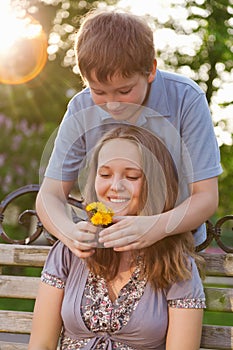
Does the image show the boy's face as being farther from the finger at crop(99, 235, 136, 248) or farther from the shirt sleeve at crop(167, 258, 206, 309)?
the shirt sleeve at crop(167, 258, 206, 309)

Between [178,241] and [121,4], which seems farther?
[121,4]

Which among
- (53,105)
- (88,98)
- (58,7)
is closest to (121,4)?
(58,7)

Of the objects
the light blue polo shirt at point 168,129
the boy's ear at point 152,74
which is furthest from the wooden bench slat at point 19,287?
the boy's ear at point 152,74

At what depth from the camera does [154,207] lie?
8.87ft

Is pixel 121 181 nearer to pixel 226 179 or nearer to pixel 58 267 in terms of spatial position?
pixel 58 267

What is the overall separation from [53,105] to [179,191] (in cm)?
827

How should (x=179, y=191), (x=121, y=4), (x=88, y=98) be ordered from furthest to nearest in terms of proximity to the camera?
(x=121, y=4)
(x=88, y=98)
(x=179, y=191)

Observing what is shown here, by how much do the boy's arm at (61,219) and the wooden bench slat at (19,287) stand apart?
0.46 metres

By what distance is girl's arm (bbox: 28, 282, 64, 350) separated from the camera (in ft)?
9.45

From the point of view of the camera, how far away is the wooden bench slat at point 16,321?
129 inches

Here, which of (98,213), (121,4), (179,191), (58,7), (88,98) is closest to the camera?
(98,213)

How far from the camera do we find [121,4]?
917 cm

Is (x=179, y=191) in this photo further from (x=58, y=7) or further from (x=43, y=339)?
(x=58, y=7)

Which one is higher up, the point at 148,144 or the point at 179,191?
the point at 148,144
